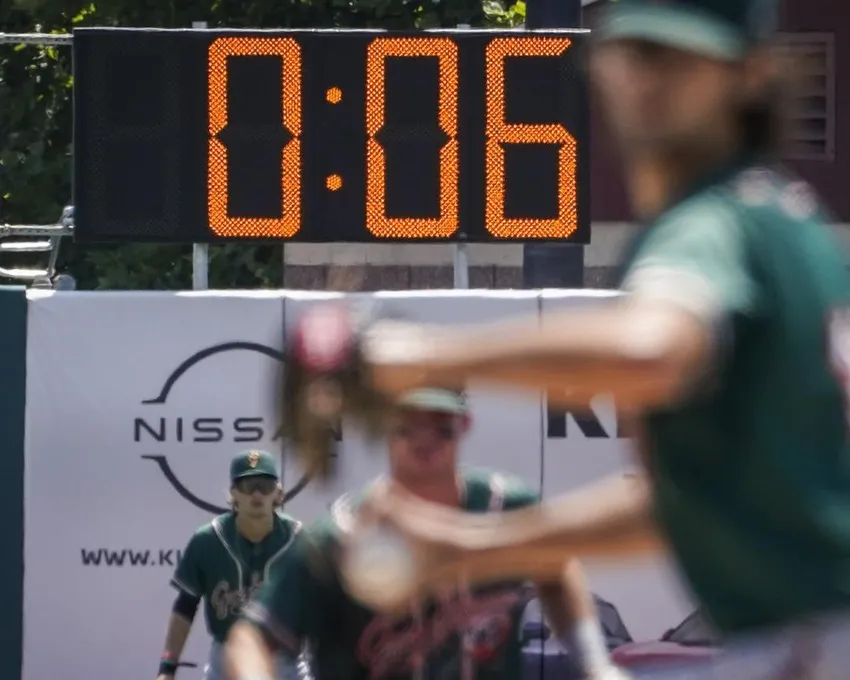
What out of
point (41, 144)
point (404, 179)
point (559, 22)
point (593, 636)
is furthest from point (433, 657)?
point (41, 144)

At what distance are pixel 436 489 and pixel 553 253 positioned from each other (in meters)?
5.80

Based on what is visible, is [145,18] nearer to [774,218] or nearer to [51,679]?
[51,679]

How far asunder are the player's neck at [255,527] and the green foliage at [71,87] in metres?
8.22

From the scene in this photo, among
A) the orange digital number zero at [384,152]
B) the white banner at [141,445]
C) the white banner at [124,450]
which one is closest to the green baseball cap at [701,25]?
the orange digital number zero at [384,152]

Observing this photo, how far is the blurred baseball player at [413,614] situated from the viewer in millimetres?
4777

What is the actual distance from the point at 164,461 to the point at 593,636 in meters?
5.61

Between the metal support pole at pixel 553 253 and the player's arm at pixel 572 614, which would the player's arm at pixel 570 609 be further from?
the metal support pole at pixel 553 253

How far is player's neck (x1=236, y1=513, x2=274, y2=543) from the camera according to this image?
8359 millimetres

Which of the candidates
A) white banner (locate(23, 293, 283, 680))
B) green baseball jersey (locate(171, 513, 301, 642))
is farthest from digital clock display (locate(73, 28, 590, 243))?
green baseball jersey (locate(171, 513, 301, 642))

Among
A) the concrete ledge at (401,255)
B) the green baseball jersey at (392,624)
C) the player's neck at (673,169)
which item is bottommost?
the green baseball jersey at (392,624)

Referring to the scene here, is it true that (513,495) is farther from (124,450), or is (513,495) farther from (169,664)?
(124,450)

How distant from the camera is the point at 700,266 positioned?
2109 millimetres

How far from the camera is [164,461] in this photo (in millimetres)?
9945

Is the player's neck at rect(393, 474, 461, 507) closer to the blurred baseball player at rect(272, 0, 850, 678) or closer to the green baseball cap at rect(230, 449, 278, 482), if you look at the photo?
the blurred baseball player at rect(272, 0, 850, 678)
